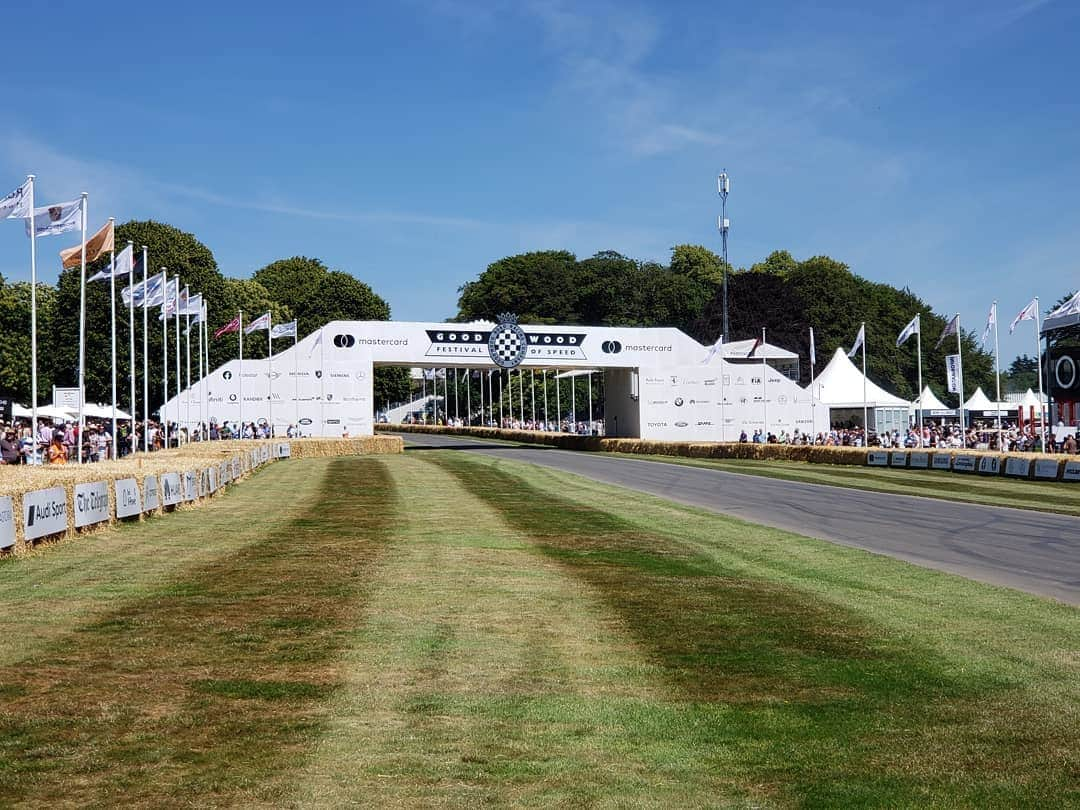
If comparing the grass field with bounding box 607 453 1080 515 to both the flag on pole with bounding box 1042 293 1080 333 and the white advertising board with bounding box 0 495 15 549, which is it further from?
the white advertising board with bounding box 0 495 15 549

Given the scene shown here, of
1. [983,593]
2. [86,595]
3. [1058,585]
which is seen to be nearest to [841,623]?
[983,593]

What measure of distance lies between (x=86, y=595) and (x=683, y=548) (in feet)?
29.4

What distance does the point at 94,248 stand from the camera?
3072cm

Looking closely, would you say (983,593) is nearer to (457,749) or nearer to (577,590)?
(577,590)

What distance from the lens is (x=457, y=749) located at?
6.76 metres

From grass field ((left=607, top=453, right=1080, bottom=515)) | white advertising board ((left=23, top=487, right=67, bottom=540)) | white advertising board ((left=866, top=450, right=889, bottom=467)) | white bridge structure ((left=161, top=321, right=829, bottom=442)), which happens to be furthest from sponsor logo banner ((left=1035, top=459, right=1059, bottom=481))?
white advertising board ((left=23, top=487, right=67, bottom=540))

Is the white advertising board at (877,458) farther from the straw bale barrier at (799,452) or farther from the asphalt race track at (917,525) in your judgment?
the asphalt race track at (917,525)

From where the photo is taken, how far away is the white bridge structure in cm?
5978

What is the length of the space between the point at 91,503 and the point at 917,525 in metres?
15.7

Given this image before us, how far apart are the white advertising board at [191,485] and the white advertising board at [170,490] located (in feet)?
1.59

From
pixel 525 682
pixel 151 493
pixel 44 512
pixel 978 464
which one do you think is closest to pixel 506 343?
pixel 978 464

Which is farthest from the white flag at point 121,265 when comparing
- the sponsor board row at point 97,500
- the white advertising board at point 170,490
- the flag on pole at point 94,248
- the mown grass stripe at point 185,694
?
the mown grass stripe at point 185,694

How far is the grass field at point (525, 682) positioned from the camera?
6.19m

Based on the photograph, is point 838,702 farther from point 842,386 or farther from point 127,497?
point 842,386
